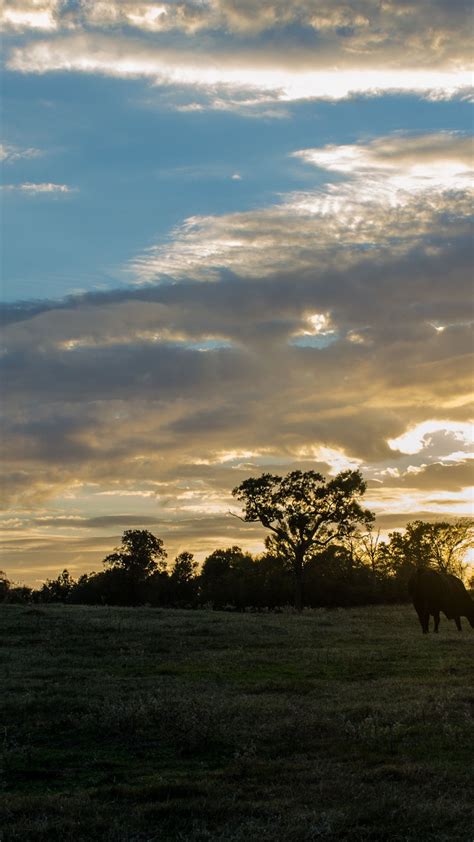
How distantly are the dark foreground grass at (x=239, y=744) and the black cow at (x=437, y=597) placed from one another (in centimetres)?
643

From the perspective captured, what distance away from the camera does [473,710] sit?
17.2 metres

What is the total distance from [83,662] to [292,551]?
4895 centimetres

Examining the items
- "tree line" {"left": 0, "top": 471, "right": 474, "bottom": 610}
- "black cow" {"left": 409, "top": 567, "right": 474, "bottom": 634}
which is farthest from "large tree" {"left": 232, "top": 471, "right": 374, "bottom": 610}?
"black cow" {"left": 409, "top": 567, "right": 474, "bottom": 634}

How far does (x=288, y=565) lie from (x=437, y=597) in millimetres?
42646

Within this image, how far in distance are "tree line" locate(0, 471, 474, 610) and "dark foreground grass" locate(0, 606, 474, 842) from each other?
42.5 metres

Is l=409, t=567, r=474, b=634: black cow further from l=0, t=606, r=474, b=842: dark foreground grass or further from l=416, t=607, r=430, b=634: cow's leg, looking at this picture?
l=0, t=606, r=474, b=842: dark foreground grass

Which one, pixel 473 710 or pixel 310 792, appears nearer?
pixel 310 792

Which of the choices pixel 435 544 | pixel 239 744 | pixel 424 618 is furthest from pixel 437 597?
pixel 435 544

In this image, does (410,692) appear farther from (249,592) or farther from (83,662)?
(249,592)

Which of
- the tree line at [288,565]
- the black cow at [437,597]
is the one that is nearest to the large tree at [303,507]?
the tree line at [288,565]

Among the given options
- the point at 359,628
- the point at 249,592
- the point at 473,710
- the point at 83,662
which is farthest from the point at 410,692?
the point at 249,592

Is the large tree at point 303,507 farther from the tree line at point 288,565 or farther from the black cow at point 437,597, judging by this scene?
the black cow at point 437,597

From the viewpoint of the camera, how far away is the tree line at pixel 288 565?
7225cm

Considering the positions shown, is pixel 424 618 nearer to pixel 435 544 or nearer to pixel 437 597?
pixel 437 597
